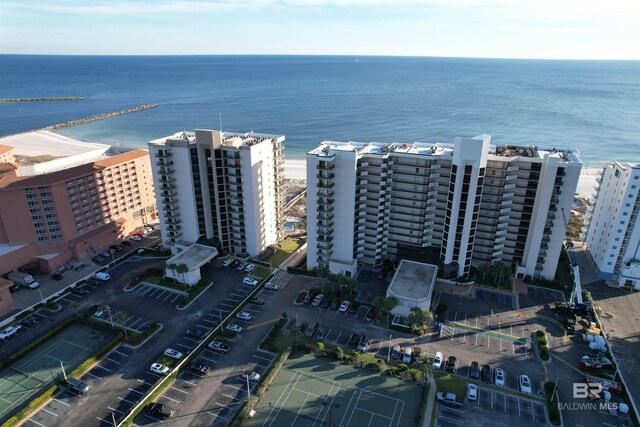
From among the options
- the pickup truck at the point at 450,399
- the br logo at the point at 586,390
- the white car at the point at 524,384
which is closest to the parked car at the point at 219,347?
the pickup truck at the point at 450,399

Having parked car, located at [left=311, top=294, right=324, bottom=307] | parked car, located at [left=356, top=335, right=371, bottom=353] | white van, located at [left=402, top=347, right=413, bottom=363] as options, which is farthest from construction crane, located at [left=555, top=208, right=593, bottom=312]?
parked car, located at [left=311, top=294, right=324, bottom=307]

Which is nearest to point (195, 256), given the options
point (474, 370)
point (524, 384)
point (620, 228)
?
point (474, 370)

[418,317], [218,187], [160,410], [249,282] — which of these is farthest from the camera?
[218,187]

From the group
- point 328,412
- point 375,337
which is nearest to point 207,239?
point 375,337

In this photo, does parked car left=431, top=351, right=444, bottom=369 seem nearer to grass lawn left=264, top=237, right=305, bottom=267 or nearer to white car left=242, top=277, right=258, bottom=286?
white car left=242, top=277, right=258, bottom=286

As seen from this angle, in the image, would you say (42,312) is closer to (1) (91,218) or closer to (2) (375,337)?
(1) (91,218)

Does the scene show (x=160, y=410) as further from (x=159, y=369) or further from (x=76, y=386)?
(x=76, y=386)
